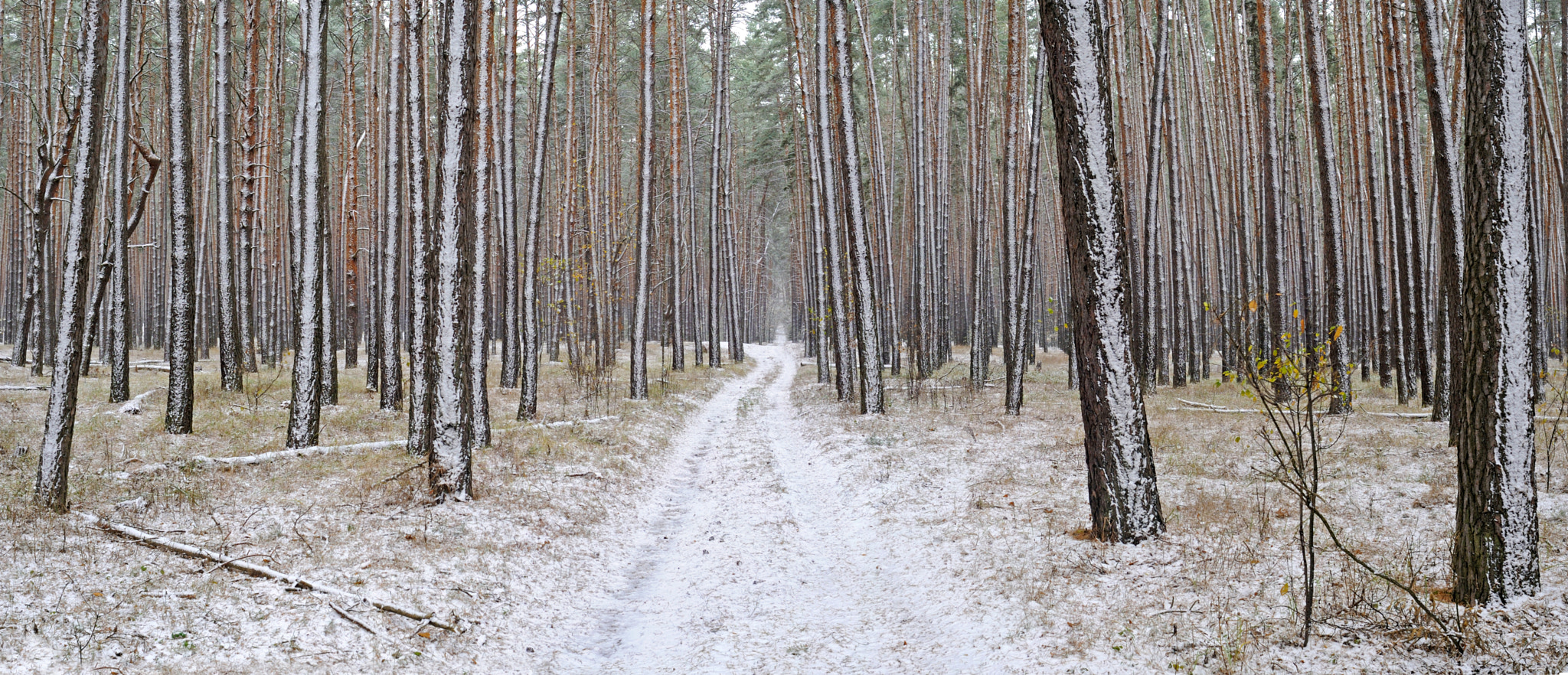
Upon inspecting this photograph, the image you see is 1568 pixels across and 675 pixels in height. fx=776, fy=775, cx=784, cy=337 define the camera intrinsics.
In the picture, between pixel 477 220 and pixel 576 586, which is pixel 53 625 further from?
pixel 477 220

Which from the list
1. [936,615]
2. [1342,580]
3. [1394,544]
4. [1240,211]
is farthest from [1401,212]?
[936,615]

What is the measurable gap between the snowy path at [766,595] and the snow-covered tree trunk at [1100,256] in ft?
4.96

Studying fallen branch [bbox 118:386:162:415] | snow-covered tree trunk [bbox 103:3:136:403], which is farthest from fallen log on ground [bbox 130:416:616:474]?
fallen branch [bbox 118:386:162:415]

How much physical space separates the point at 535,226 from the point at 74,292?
9217 mm

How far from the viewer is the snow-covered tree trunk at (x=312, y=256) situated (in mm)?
8312

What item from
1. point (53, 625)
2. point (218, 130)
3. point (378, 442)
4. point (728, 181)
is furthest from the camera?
A: point (728, 181)

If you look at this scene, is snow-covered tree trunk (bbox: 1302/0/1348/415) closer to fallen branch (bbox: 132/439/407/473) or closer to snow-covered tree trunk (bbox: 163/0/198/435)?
fallen branch (bbox: 132/439/407/473)

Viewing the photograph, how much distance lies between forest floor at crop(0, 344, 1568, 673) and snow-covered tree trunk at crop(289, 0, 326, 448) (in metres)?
0.52

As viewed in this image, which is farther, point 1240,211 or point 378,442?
point 1240,211

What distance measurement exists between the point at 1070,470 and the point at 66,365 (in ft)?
27.5

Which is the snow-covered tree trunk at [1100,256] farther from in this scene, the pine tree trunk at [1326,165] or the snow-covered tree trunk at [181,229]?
the snow-covered tree trunk at [181,229]

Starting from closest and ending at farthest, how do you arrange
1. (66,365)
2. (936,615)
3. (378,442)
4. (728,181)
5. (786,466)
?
(936,615), (66,365), (378,442), (786,466), (728,181)

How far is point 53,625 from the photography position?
148 inches

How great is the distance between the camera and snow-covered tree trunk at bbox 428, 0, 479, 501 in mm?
6609
